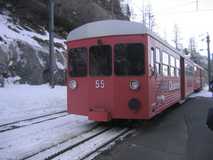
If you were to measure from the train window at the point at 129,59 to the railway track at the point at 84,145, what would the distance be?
1599 mm

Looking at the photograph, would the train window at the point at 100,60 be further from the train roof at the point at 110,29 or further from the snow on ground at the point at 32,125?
the snow on ground at the point at 32,125

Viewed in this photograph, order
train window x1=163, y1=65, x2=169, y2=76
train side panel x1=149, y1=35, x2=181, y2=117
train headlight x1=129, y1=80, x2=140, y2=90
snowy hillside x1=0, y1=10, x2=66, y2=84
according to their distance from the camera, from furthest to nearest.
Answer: snowy hillside x1=0, y1=10, x2=66, y2=84
train window x1=163, y1=65, x2=169, y2=76
train side panel x1=149, y1=35, x2=181, y2=117
train headlight x1=129, y1=80, x2=140, y2=90

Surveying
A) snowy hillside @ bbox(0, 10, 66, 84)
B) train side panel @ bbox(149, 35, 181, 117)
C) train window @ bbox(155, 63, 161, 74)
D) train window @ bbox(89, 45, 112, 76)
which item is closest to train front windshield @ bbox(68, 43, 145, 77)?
train window @ bbox(89, 45, 112, 76)

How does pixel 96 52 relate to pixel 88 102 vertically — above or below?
above

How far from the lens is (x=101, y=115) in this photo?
975 cm

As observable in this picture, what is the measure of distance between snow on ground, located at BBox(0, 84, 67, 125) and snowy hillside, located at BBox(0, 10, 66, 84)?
6.34 ft

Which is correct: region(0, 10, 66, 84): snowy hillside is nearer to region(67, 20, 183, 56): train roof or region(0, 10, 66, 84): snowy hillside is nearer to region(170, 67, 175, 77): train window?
region(170, 67, 175, 77): train window

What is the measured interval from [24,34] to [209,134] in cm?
1884

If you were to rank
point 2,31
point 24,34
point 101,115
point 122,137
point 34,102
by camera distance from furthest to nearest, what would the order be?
point 24,34, point 2,31, point 34,102, point 101,115, point 122,137

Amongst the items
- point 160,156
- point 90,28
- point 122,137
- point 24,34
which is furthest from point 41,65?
point 160,156

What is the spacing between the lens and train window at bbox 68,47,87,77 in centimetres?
1039

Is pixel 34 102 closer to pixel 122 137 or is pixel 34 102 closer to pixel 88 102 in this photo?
pixel 88 102

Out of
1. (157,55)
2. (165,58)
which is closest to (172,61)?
(165,58)

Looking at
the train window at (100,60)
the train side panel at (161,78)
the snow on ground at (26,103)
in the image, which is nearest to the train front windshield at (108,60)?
the train window at (100,60)
